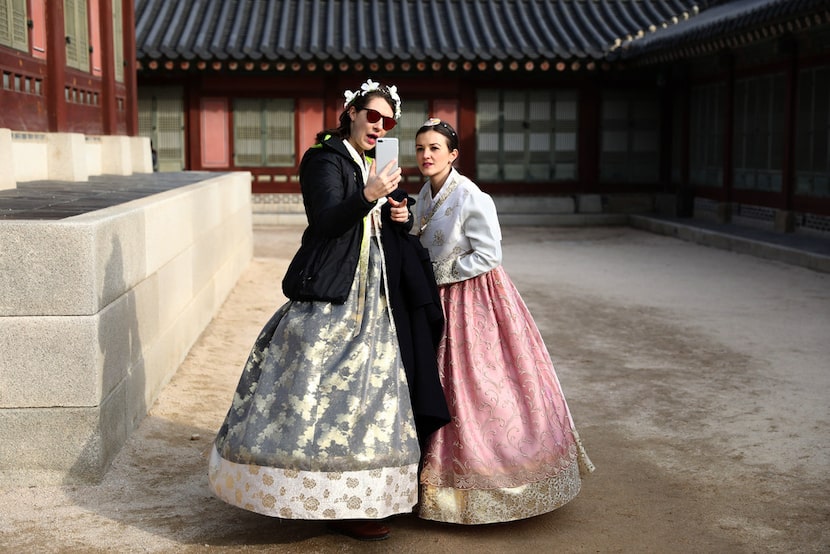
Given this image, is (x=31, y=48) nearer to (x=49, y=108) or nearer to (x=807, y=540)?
(x=49, y=108)

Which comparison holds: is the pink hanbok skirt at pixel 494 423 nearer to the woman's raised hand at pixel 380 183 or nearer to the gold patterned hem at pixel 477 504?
the gold patterned hem at pixel 477 504

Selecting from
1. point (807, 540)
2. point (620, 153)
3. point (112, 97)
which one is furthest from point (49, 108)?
point (620, 153)

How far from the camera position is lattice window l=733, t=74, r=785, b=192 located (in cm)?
1502

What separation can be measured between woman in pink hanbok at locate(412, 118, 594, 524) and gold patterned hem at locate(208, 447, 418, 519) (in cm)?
27

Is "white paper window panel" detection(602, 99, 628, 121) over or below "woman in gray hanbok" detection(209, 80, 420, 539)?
over

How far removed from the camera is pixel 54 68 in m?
8.63

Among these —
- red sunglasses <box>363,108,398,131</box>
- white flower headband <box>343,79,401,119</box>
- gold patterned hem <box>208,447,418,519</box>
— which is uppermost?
white flower headband <box>343,79,401,119</box>

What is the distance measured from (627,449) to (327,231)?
7.26 ft

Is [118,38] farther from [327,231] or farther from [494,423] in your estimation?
[494,423]

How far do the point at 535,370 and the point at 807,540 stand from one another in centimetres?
116

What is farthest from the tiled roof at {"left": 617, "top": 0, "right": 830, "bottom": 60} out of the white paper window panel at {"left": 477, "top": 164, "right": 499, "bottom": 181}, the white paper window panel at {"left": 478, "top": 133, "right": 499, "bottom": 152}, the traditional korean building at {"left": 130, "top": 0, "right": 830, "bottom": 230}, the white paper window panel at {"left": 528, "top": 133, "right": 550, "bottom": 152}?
the white paper window panel at {"left": 477, "top": 164, "right": 499, "bottom": 181}

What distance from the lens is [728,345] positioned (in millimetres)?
7570

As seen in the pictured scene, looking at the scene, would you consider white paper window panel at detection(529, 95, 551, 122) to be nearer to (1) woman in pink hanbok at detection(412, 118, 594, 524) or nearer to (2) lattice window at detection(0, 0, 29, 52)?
(2) lattice window at detection(0, 0, 29, 52)

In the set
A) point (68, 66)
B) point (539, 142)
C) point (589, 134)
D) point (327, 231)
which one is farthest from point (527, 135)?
point (327, 231)
